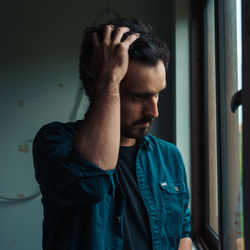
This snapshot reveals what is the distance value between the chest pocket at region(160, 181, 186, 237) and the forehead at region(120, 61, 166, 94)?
34 cm

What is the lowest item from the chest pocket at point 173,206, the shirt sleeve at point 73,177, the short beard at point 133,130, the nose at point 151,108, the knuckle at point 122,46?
the chest pocket at point 173,206

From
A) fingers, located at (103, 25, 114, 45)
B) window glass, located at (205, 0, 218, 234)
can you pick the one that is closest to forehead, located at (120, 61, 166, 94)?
fingers, located at (103, 25, 114, 45)

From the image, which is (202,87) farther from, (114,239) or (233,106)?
(114,239)

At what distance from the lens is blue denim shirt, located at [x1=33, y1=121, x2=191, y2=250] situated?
0.58 metres

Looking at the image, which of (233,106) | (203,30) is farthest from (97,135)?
(203,30)

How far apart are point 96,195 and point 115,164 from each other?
0.27ft

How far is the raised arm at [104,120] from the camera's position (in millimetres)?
584

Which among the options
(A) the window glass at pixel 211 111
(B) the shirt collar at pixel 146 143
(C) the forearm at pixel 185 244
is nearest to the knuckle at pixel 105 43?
(B) the shirt collar at pixel 146 143

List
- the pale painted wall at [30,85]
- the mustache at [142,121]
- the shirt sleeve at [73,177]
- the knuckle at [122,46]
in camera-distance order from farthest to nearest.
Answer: the pale painted wall at [30,85] → the mustache at [142,121] → the knuckle at [122,46] → the shirt sleeve at [73,177]

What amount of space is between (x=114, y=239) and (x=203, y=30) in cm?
116

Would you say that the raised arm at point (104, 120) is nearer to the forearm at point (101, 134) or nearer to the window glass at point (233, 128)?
the forearm at point (101, 134)

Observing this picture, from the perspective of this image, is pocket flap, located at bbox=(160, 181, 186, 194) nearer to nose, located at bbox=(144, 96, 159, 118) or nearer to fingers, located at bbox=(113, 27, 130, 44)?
nose, located at bbox=(144, 96, 159, 118)

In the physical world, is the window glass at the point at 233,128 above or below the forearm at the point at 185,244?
above

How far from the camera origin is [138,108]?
0.78 metres
